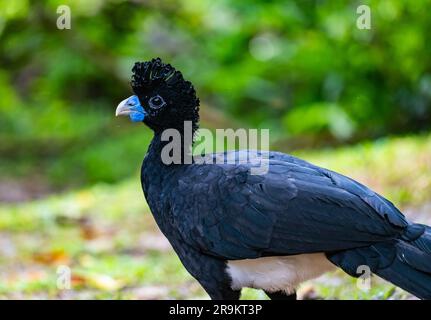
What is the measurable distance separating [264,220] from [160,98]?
887 mm

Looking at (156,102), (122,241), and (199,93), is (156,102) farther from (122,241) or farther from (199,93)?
(199,93)

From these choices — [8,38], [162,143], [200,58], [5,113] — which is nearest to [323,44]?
[200,58]

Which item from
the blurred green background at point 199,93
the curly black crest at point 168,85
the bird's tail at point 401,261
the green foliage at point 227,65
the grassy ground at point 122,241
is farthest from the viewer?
the green foliage at point 227,65

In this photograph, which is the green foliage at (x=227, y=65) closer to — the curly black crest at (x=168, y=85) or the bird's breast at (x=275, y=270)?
the curly black crest at (x=168, y=85)

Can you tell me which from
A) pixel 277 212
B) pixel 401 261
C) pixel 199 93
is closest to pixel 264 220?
pixel 277 212

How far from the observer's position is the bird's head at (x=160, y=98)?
3.75 metres

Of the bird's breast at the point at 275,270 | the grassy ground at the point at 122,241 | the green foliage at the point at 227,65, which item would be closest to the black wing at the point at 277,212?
the bird's breast at the point at 275,270

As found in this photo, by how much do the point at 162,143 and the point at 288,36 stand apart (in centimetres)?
827

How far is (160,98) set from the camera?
3.78 metres

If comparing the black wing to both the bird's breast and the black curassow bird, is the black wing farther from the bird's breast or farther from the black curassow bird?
the bird's breast

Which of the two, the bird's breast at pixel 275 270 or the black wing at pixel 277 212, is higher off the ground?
the black wing at pixel 277 212

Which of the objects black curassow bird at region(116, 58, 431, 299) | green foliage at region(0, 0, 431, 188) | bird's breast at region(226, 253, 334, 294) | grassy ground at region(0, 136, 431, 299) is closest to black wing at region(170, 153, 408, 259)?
black curassow bird at region(116, 58, 431, 299)

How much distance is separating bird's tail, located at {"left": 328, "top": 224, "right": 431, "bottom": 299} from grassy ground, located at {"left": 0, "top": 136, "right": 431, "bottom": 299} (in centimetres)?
79

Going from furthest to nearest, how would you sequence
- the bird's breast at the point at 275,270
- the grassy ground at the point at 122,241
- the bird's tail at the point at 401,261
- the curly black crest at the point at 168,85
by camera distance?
the grassy ground at the point at 122,241
the curly black crest at the point at 168,85
the bird's breast at the point at 275,270
the bird's tail at the point at 401,261
